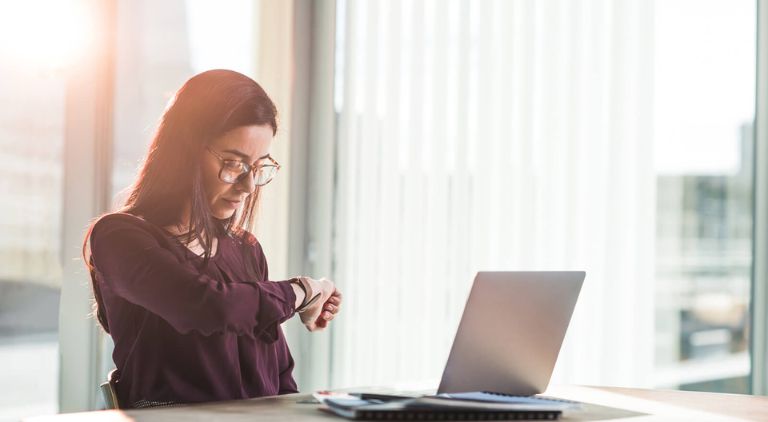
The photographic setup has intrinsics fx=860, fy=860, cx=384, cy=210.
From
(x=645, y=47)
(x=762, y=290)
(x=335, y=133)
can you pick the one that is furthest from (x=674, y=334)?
(x=335, y=133)

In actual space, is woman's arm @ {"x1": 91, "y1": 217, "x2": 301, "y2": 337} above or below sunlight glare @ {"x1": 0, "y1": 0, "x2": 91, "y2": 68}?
below

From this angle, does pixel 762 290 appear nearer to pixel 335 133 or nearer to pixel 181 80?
pixel 335 133

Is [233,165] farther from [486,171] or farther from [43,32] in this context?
[486,171]

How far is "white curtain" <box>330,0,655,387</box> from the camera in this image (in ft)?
10.4

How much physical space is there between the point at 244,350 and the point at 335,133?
2068mm

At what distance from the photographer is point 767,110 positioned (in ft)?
9.71

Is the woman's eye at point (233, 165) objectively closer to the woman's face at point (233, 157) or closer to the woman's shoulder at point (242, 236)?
the woman's face at point (233, 157)

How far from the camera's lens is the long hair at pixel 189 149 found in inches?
68.8

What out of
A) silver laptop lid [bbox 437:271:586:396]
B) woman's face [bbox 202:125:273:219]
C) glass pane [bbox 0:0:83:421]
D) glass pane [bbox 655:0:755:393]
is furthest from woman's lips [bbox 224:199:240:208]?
glass pane [bbox 655:0:755:393]

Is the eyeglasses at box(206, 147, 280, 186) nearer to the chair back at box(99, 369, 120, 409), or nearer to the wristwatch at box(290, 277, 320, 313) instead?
the wristwatch at box(290, 277, 320, 313)

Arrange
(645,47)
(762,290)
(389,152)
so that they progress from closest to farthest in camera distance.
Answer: (762,290) → (645,47) → (389,152)

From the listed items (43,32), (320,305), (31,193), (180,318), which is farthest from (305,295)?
(43,32)

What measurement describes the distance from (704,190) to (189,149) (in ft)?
6.82

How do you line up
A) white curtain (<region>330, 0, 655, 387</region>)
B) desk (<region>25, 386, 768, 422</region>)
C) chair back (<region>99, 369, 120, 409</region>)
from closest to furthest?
desk (<region>25, 386, 768, 422</region>)
chair back (<region>99, 369, 120, 409</region>)
white curtain (<region>330, 0, 655, 387</region>)
